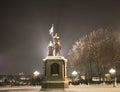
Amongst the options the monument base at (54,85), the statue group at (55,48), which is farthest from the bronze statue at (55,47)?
the monument base at (54,85)

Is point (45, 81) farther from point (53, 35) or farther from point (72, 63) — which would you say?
point (72, 63)

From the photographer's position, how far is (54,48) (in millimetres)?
49188

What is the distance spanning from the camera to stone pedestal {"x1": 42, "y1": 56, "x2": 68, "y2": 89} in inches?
1841

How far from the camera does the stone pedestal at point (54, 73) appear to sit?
153 feet

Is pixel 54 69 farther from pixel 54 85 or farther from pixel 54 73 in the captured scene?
pixel 54 85

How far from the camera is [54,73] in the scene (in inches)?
1864

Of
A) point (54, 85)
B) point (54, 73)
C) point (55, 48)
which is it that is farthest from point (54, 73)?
point (55, 48)

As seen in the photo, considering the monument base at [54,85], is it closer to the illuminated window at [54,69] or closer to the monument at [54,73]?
the monument at [54,73]

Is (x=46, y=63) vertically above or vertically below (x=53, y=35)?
below

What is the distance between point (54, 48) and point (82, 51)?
126 feet

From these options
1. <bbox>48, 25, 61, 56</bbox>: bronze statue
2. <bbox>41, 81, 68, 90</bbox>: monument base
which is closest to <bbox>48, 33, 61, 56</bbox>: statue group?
<bbox>48, 25, 61, 56</bbox>: bronze statue

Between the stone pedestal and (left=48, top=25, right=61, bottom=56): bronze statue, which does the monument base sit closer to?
the stone pedestal

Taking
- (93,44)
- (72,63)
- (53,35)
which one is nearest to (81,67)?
(72,63)

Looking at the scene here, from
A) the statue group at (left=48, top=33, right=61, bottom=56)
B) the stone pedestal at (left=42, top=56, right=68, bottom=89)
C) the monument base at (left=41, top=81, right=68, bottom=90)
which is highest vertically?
the statue group at (left=48, top=33, right=61, bottom=56)
